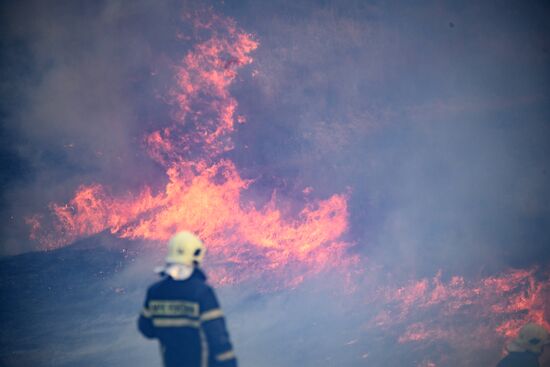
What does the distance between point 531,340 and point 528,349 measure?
0.13m

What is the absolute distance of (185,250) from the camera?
351 cm

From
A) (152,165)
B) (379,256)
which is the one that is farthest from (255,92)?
(379,256)

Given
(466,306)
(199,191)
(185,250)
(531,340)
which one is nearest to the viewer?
(185,250)

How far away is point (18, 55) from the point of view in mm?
7602

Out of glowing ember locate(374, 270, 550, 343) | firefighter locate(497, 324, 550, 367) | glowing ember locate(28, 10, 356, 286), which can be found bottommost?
firefighter locate(497, 324, 550, 367)

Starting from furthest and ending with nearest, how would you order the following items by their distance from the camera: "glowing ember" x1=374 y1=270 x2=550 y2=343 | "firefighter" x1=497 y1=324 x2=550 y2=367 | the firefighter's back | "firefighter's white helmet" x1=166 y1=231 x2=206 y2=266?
"glowing ember" x1=374 y1=270 x2=550 y2=343 < "firefighter" x1=497 y1=324 x2=550 y2=367 < "firefighter's white helmet" x1=166 y1=231 x2=206 y2=266 < the firefighter's back

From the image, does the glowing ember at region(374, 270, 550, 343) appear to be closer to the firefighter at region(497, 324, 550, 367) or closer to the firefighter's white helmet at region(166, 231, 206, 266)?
the firefighter at region(497, 324, 550, 367)

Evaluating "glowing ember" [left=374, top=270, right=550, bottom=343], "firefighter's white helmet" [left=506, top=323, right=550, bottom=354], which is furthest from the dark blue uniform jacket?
"glowing ember" [left=374, top=270, right=550, bottom=343]

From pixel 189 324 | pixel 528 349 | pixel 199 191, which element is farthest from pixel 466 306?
pixel 189 324

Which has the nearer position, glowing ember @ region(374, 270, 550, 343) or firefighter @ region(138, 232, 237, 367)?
firefighter @ region(138, 232, 237, 367)

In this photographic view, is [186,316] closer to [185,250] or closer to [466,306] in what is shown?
[185,250]

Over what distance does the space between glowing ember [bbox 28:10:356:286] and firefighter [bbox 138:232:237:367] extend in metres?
6.31

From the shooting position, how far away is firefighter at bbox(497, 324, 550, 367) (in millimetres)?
4801

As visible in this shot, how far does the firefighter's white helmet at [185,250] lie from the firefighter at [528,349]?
14.4 feet
